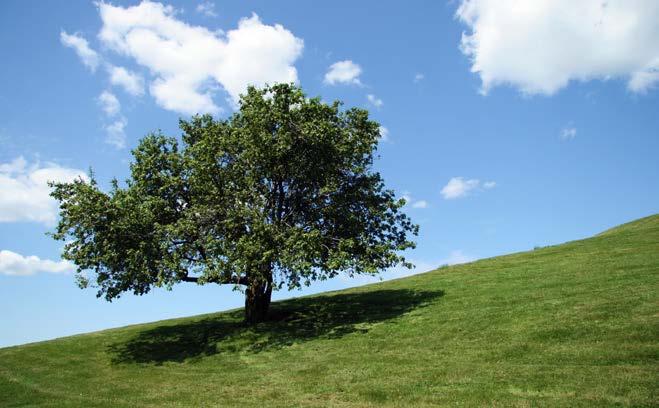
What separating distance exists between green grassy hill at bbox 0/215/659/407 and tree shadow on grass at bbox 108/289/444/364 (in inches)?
7.9

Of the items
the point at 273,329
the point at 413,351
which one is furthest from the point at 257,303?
the point at 413,351

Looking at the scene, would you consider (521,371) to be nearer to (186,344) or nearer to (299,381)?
(299,381)

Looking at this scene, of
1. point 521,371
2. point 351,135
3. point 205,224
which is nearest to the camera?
point 521,371

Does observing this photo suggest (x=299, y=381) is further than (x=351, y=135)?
No

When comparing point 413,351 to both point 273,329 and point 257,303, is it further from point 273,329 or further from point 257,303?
point 257,303

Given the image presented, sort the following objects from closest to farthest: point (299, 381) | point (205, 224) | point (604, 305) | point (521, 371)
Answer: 1. point (521, 371)
2. point (299, 381)
3. point (604, 305)
4. point (205, 224)

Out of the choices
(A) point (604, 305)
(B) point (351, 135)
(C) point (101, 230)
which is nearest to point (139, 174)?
(C) point (101, 230)

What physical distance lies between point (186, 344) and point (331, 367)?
16914 millimetres

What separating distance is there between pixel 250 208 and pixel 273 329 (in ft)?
33.0

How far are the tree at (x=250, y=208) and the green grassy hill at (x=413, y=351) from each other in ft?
15.8

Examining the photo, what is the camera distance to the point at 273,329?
39.8 meters

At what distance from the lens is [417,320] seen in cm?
3469

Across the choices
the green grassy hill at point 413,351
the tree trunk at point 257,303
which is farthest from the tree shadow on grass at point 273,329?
the tree trunk at point 257,303

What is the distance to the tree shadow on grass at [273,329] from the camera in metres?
36.2
